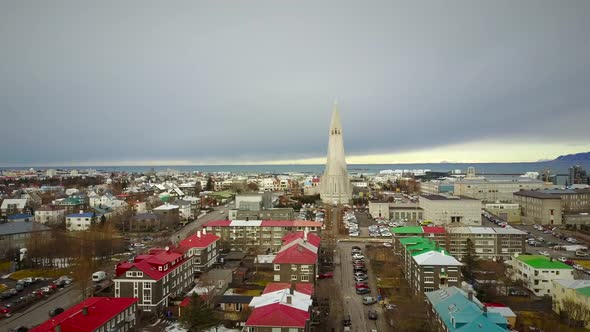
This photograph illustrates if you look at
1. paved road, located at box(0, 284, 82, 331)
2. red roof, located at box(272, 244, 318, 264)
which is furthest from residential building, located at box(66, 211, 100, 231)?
red roof, located at box(272, 244, 318, 264)

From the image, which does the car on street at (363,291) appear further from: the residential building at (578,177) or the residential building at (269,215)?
the residential building at (578,177)

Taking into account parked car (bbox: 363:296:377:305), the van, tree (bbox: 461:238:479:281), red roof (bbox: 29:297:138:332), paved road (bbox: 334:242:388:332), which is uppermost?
red roof (bbox: 29:297:138:332)

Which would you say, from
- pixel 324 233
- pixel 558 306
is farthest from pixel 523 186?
pixel 558 306

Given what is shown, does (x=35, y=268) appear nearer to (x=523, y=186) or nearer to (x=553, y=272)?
(x=553, y=272)

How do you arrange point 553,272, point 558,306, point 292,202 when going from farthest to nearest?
1. point 292,202
2. point 553,272
3. point 558,306

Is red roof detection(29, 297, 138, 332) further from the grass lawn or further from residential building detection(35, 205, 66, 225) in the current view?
residential building detection(35, 205, 66, 225)

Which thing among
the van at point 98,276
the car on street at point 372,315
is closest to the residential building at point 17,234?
the van at point 98,276
